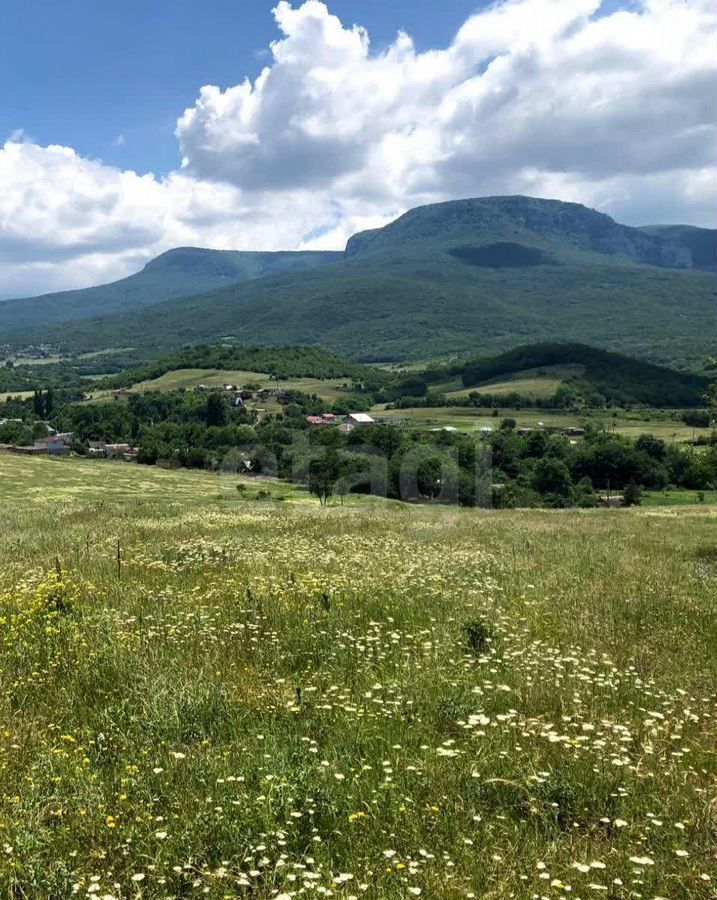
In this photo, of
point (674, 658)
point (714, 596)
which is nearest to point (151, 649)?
point (674, 658)

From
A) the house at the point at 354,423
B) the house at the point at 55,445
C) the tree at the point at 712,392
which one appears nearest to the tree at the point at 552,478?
the house at the point at 354,423

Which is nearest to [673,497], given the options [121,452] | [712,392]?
[712,392]

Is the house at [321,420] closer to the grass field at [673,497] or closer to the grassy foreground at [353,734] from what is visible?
the grass field at [673,497]

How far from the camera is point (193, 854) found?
441 centimetres

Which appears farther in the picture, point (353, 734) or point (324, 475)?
point (324, 475)

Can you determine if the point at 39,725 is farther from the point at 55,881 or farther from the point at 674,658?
the point at 674,658

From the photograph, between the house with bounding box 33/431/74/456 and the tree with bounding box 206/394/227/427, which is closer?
the house with bounding box 33/431/74/456

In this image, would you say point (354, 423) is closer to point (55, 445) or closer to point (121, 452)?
point (121, 452)

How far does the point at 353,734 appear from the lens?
591 cm

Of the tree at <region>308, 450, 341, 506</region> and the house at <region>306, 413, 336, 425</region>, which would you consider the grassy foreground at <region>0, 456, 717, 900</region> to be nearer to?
the tree at <region>308, 450, 341, 506</region>

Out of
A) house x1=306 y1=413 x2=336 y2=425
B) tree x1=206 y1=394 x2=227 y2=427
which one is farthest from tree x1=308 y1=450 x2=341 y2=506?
tree x1=206 y1=394 x2=227 y2=427

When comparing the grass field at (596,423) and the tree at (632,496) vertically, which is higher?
the grass field at (596,423)

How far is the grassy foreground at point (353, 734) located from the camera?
4.34 meters

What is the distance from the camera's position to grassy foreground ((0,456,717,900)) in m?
4.34
